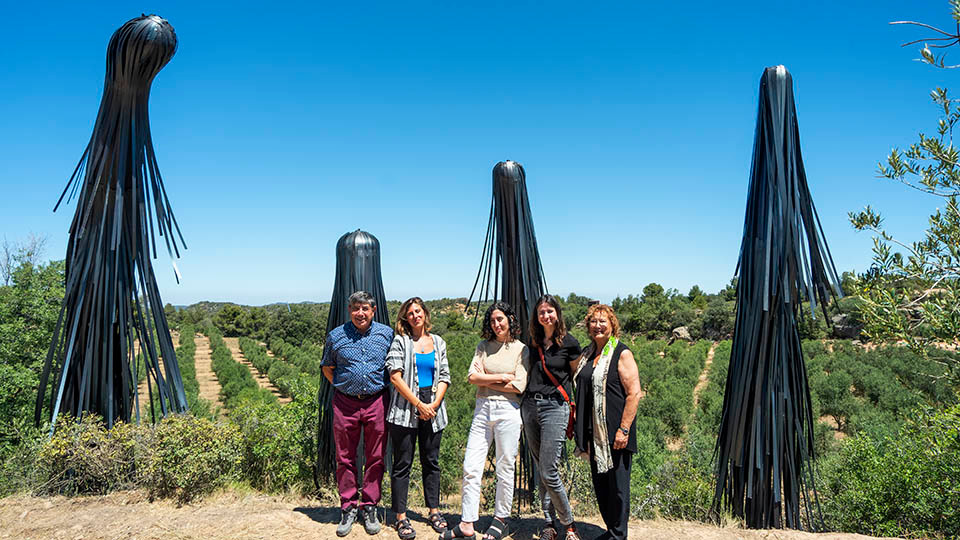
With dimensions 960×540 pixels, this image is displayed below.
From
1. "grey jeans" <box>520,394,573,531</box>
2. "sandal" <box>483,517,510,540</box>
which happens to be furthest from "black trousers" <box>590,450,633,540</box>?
"sandal" <box>483,517,510,540</box>

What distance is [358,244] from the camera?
12.4ft

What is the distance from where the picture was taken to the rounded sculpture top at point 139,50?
12.3 ft

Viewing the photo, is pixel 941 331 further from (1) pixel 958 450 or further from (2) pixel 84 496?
(2) pixel 84 496

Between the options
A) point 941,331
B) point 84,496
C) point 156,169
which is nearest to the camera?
point 941,331

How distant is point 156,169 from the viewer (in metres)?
4.10

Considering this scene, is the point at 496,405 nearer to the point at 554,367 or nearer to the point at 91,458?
the point at 554,367

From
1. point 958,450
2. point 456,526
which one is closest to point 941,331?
point 958,450

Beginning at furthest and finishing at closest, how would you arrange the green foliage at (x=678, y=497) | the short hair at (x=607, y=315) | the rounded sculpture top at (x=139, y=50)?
the green foliage at (x=678, y=497) < the rounded sculpture top at (x=139, y=50) < the short hair at (x=607, y=315)

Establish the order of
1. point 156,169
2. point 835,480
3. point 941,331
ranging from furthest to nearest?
point 835,480 < point 156,169 < point 941,331

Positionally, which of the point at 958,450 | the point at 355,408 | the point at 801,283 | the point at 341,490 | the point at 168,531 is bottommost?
the point at 168,531

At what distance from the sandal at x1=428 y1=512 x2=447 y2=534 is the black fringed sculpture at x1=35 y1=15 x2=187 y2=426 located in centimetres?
228

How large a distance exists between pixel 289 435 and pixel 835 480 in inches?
226

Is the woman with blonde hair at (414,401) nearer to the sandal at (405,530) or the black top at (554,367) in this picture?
the sandal at (405,530)

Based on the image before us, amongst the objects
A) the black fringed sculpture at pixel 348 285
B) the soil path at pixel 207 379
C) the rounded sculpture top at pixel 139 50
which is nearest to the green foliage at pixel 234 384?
the soil path at pixel 207 379
